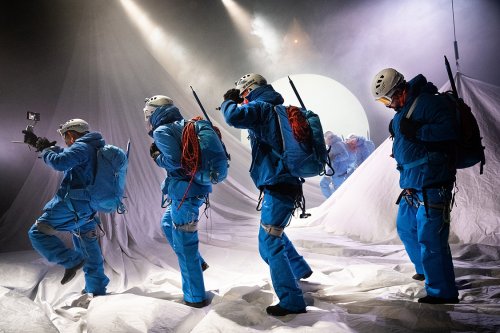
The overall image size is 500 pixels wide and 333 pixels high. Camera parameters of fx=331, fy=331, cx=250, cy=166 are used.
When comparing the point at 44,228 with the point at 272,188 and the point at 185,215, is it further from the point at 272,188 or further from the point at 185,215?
the point at 272,188

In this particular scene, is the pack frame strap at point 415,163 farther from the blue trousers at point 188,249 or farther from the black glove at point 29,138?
the black glove at point 29,138

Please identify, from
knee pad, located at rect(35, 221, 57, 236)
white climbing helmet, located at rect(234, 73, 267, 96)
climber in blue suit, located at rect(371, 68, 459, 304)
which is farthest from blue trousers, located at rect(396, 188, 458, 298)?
knee pad, located at rect(35, 221, 57, 236)

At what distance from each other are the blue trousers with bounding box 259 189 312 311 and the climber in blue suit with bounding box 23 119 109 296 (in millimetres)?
1566

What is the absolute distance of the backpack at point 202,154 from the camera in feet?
6.92

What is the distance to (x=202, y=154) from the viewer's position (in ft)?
6.93

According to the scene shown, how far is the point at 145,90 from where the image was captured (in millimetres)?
5840

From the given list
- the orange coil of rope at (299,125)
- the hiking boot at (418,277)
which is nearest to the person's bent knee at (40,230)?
the orange coil of rope at (299,125)

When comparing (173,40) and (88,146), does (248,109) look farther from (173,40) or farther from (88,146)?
(173,40)

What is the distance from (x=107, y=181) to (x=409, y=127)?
2.28 meters

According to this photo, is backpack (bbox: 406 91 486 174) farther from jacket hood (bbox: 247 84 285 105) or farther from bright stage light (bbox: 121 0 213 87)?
bright stage light (bbox: 121 0 213 87)

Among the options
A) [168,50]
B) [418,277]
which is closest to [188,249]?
[418,277]

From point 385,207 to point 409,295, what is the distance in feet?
6.78

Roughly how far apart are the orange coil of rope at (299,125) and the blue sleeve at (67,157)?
169 centimetres

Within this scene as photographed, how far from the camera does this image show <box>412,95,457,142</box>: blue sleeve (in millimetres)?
1903
